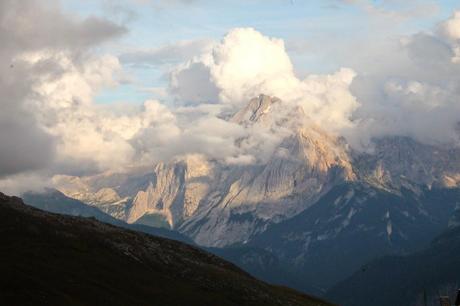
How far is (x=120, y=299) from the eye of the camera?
196125 millimetres

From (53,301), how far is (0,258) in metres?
28.5

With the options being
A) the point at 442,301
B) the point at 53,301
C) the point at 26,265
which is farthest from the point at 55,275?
the point at 442,301

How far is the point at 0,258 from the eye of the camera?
633 ft

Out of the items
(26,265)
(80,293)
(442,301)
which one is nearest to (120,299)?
(80,293)

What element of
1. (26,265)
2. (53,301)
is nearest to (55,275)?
(26,265)

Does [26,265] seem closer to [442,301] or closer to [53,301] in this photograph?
[53,301]

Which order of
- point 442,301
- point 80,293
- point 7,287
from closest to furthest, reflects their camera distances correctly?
point 442,301
point 7,287
point 80,293

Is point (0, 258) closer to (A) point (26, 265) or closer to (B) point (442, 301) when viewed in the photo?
(A) point (26, 265)

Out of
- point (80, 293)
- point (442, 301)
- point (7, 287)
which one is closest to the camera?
point (442, 301)

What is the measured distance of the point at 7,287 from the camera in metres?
170

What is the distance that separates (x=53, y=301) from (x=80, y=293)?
54.6 ft

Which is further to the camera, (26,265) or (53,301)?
(26,265)

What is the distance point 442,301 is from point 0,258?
105 m

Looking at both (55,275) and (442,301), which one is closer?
(442,301)
